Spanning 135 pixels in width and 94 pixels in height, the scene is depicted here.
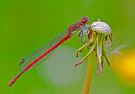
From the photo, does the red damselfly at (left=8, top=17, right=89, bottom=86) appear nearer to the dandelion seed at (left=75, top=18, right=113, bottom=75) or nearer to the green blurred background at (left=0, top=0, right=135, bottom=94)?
the green blurred background at (left=0, top=0, right=135, bottom=94)

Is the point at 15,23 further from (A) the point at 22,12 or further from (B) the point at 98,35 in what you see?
(B) the point at 98,35

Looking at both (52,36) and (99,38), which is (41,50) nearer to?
(52,36)

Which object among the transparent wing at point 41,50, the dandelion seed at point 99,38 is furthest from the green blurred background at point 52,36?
the dandelion seed at point 99,38

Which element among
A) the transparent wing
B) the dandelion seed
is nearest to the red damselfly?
the transparent wing

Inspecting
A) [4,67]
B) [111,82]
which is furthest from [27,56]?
[111,82]

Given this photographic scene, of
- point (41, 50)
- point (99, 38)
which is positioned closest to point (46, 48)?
point (41, 50)

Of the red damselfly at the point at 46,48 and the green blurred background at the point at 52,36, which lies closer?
the green blurred background at the point at 52,36

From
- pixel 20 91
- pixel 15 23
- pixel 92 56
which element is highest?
pixel 15 23

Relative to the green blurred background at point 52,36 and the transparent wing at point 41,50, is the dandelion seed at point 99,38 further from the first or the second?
the transparent wing at point 41,50

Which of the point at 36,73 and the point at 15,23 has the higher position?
the point at 15,23
